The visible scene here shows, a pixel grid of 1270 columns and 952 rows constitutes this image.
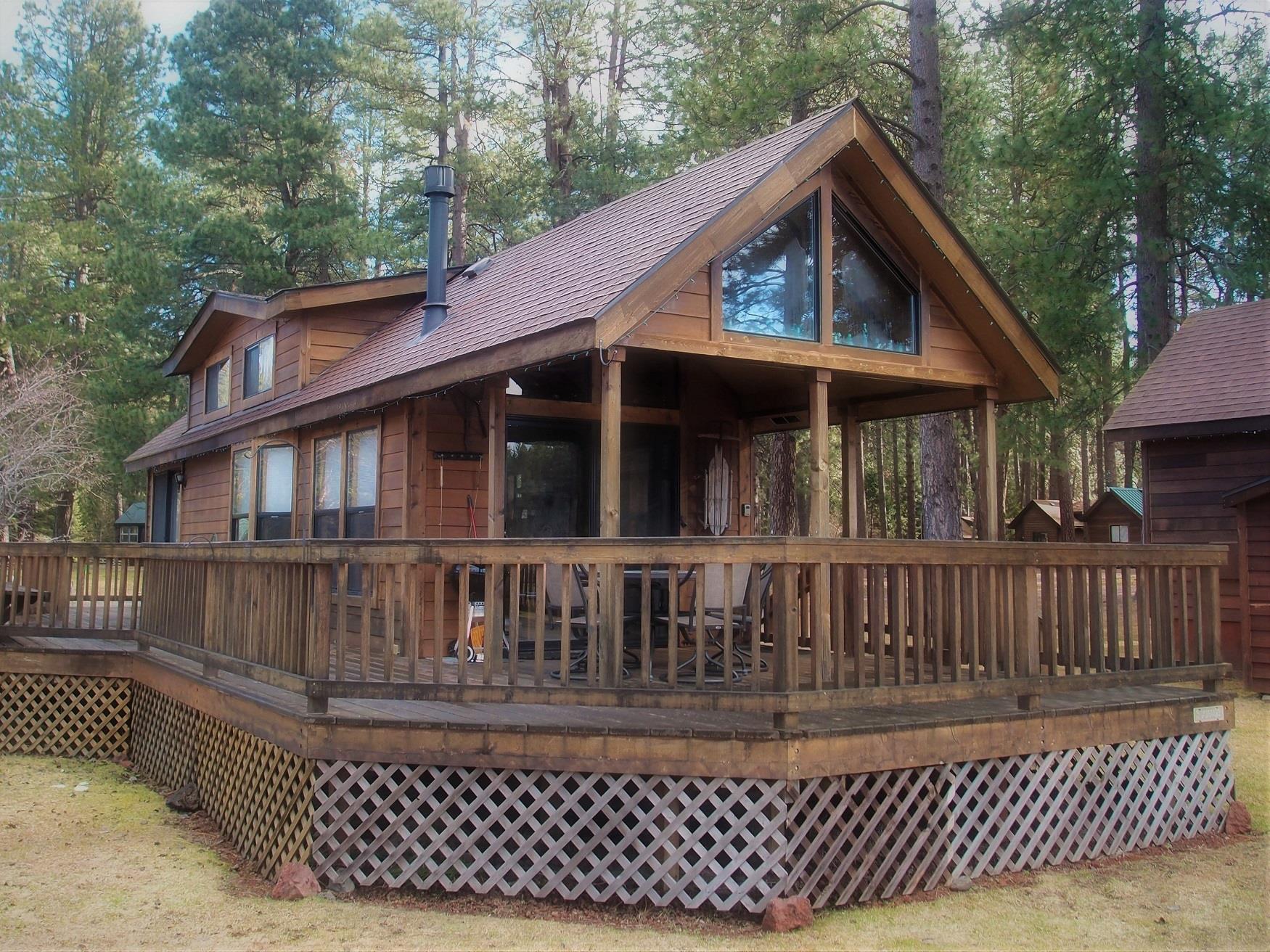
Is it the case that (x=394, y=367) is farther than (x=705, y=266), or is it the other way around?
(x=394, y=367)

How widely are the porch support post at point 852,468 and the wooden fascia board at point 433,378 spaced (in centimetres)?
381

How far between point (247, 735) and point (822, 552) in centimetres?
374

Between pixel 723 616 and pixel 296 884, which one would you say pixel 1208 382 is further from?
pixel 296 884

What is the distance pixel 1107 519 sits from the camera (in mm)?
27531

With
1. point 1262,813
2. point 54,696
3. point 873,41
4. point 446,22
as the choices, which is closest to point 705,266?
point 1262,813

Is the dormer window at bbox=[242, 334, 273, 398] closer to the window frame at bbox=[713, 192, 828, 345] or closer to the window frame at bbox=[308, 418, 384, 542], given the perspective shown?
the window frame at bbox=[308, 418, 384, 542]

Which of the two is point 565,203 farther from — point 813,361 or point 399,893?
point 399,893

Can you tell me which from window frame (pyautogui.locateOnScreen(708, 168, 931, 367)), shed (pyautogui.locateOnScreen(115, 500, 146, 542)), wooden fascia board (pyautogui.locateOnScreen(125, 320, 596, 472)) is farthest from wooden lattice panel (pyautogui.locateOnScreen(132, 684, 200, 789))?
shed (pyautogui.locateOnScreen(115, 500, 146, 542))

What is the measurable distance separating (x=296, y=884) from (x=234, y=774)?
1.54m

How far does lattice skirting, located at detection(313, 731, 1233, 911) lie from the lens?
502 cm

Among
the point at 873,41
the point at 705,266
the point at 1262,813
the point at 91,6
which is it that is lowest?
the point at 1262,813

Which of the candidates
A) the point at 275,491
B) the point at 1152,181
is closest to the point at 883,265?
the point at 275,491

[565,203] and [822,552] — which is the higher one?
[565,203]

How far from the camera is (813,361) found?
297 inches
